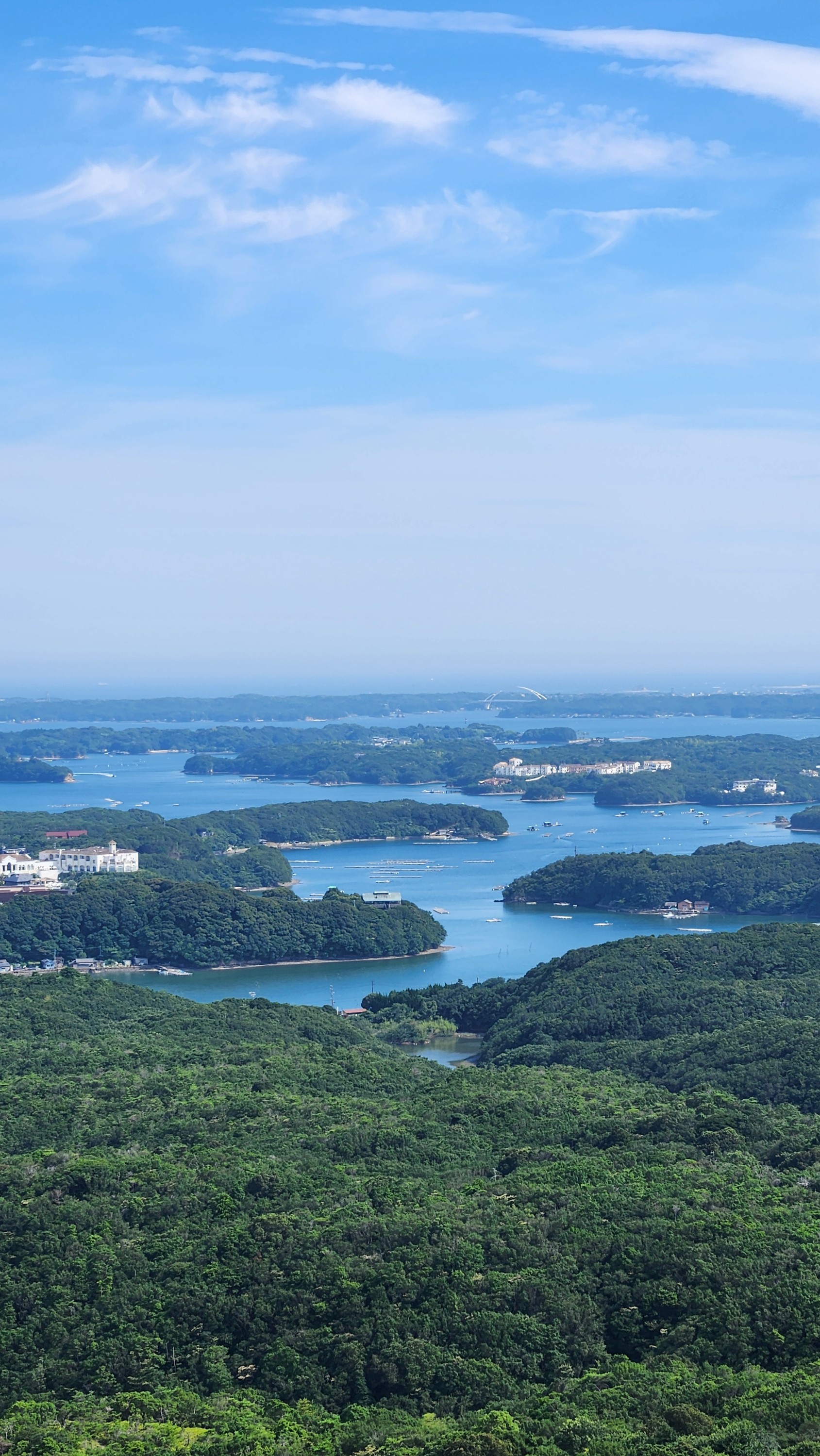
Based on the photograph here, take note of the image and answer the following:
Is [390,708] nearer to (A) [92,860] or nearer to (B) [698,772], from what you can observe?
(B) [698,772]

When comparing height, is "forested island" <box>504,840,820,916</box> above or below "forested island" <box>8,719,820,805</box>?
below

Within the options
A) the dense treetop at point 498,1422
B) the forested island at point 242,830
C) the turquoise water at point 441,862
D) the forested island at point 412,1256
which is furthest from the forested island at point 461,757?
the dense treetop at point 498,1422

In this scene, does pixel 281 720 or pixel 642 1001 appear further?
pixel 281 720

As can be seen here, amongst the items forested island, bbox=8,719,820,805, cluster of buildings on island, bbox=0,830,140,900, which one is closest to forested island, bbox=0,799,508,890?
cluster of buildings on island, bbox=0,830,140,900

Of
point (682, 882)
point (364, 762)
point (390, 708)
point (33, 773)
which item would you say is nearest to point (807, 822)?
point (682, 882)

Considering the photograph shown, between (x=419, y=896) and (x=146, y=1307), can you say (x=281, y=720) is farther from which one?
(x=146, y=1307)

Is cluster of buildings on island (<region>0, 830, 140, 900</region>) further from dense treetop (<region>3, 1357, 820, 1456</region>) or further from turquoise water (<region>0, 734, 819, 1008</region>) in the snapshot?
dense treetop (<region>3, 1357, 820, 1456</region>)

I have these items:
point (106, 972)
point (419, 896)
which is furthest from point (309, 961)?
point (419, 896)
